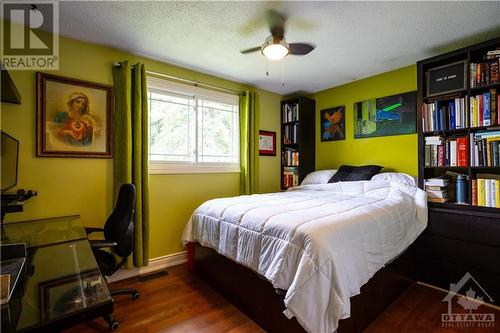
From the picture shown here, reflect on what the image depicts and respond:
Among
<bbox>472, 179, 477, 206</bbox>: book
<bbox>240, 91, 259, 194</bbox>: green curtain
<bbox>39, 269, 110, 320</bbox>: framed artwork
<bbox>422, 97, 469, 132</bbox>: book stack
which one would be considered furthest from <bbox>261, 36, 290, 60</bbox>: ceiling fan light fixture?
<bbox>472, 179, 477, 206</bbox>: book

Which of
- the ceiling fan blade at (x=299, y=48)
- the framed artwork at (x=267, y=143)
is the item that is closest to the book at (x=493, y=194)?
the ceiling fan blade at (x=299, y=48)

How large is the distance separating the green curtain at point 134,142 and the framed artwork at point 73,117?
12 cm

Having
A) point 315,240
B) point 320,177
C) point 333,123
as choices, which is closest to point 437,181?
point 320,177

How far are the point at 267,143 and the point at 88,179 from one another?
255 cm

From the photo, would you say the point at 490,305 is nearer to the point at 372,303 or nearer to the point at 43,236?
the point at 372,303

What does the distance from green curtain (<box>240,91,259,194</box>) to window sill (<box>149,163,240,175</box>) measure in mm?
174

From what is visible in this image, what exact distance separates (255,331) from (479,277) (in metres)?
2.04

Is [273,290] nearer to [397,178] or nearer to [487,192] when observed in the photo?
[397,178]

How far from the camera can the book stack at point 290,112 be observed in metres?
3.93

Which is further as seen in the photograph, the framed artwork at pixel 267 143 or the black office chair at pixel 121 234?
the framed artwork at pixel 267 143

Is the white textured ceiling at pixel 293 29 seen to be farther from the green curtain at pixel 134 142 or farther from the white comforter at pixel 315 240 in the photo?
the white comforter at pixel 315 240

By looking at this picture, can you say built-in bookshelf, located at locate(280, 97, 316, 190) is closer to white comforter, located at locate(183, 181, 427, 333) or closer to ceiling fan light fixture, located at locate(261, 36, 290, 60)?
white comforter, located at locate(183, 181, 427, 333)

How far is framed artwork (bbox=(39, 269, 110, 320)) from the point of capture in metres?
0.78

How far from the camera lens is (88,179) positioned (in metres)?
2.43
